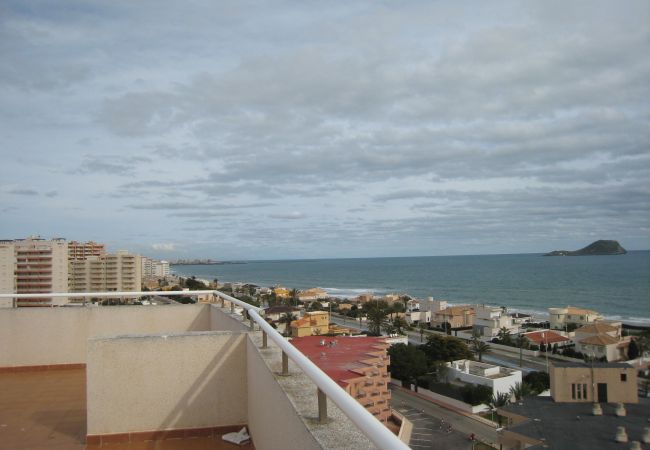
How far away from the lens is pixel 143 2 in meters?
7.07

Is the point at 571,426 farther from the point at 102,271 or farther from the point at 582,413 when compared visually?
the point at 102,271

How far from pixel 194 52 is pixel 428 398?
2598cm

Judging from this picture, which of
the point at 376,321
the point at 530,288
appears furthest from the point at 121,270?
the point at 530,288

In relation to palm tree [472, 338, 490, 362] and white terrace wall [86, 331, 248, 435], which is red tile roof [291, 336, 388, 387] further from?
white terrace wall [86, 331, 248, 435]

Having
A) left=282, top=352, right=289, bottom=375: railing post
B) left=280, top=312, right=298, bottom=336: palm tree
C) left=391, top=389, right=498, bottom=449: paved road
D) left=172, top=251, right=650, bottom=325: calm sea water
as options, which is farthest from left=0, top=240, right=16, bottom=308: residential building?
left=172, top=251, right=650, bottom=325: calm sea water

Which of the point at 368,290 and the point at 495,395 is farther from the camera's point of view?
the point at 368,290

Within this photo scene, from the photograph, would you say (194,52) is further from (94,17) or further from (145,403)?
A: (145,403)

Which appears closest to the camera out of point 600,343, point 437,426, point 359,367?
point 359,367

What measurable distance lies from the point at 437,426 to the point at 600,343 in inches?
969

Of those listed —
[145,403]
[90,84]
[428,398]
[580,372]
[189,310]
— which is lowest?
[428,398]

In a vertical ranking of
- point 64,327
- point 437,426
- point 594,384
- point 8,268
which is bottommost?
point 437,426

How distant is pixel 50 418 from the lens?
3426mm

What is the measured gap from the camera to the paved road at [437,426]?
21078 millimetres

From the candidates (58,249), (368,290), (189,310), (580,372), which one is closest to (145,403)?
(189,310)
